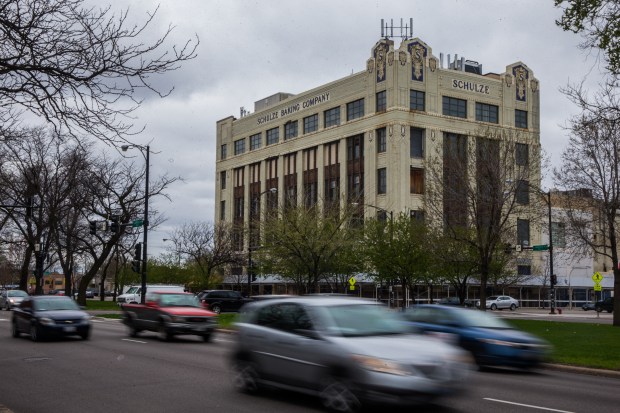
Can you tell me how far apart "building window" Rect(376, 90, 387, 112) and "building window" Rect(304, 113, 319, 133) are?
10.2 meters

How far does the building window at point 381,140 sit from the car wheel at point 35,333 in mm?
50348

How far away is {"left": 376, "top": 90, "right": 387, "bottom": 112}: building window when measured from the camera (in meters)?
68.2

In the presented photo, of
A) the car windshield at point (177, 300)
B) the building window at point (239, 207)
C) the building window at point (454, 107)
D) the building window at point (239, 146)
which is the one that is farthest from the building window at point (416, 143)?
the car windshield at point (177, 300)

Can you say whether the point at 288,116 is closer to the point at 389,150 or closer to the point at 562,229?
the point at 389,150

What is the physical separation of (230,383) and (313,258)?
94.8ft

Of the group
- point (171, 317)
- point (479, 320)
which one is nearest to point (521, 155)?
point (479, 320)

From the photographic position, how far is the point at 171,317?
71.8 ft

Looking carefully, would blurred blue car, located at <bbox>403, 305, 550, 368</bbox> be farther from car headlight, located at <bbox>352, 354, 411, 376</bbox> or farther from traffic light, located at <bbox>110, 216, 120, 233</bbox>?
traffic light, located at <bbox>110, 216, 120, 233</bbox>

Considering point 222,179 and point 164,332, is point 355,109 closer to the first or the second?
point 222,179

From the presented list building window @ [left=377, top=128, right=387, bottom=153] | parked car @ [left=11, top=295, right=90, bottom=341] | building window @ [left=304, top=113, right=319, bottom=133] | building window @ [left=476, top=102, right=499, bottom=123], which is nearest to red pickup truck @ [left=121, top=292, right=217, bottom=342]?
parked car @ [left=11, top=295, right=90, bottom=341]

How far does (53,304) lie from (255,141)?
6747 centimetres

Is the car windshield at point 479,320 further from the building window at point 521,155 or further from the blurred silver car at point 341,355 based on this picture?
the building window at point 521,155

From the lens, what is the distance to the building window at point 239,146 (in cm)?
9112

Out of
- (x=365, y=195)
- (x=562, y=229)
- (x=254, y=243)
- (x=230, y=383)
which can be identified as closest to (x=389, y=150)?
(x=365, y=195)
